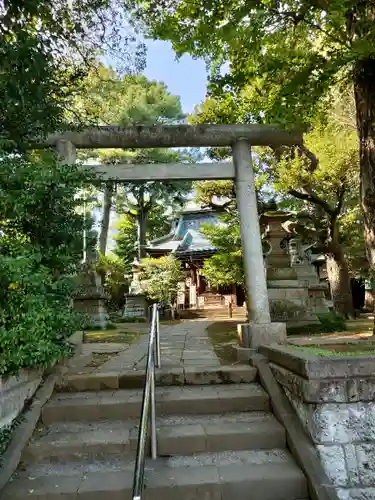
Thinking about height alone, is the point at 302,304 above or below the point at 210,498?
above

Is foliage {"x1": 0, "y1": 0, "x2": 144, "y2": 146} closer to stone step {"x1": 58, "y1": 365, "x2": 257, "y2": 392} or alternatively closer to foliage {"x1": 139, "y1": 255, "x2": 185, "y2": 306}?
stone step {"x1": 58, "y1": 365, "x2": 257, "y2": 392}

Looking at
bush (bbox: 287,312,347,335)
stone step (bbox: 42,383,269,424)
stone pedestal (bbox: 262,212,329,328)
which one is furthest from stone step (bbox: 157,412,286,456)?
stone pedestal (bbox: 262,212,329,328)

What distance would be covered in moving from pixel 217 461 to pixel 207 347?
335cm

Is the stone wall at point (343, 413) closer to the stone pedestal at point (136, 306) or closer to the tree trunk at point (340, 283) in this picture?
the tree trunk at point (340, 283)

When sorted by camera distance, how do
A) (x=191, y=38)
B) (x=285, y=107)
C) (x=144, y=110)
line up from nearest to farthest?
(x=285, y=107)
(x=191, y=38)
(x=144, y=110)

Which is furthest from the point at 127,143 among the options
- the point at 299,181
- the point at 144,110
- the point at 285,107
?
the point at 144,110

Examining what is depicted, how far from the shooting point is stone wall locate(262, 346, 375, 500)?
9.04ft

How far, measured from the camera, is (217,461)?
115 inches

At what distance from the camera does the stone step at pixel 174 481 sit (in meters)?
2.58

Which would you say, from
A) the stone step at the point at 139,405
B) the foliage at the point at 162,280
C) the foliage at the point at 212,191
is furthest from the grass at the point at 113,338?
the foliage at the point at 162,280

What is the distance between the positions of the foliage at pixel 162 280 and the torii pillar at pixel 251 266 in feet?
39.1

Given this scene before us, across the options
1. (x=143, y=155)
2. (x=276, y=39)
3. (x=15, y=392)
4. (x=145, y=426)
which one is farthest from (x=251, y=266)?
(x=143, y=155)

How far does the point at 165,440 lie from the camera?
10.1 ft

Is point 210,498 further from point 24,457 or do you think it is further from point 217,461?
point 24,457
